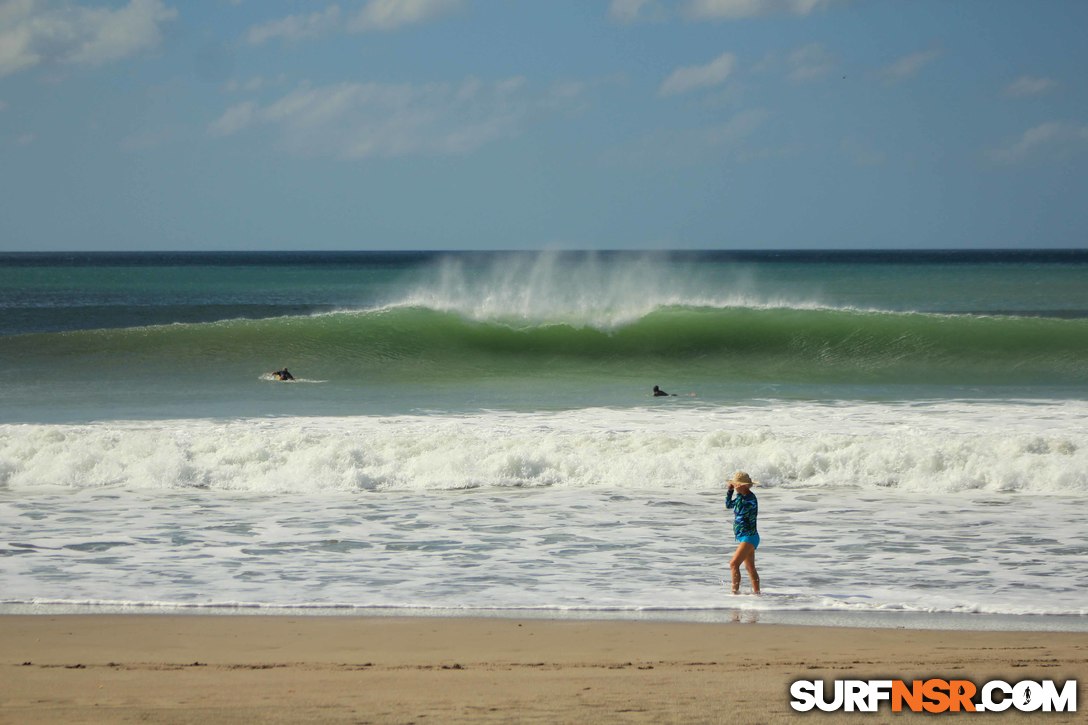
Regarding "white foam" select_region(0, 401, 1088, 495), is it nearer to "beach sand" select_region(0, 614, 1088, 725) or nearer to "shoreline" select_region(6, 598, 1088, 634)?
"shoreline" select_region(6, 598, 1088, 634)

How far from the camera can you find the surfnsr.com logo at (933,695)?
209 inches

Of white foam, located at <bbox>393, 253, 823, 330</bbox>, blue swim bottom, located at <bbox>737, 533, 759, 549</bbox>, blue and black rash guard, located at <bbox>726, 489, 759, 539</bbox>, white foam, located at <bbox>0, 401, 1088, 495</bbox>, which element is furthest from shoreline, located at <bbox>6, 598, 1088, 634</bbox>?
white foam, located at <bbox>393, 253, 823, 330</bbox>

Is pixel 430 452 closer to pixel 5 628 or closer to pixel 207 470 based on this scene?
pixel 207 470

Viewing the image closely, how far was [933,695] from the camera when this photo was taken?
5492 mm

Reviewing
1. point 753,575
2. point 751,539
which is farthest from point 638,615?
point 751,539

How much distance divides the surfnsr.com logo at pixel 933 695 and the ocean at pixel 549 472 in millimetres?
1553

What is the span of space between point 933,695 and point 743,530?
2.72 metres

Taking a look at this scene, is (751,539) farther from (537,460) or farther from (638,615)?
(537,460)

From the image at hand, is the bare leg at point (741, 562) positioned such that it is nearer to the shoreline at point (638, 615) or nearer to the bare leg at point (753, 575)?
the bare leg at point (753, 575)

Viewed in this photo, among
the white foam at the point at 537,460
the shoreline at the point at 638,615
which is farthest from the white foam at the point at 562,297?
the shoreline at the point at 638,615

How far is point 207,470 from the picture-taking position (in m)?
12.6

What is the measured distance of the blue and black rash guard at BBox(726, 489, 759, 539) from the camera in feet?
26.7

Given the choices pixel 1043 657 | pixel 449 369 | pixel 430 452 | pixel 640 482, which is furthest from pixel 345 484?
pixel 449 369

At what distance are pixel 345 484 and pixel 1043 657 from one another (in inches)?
302
